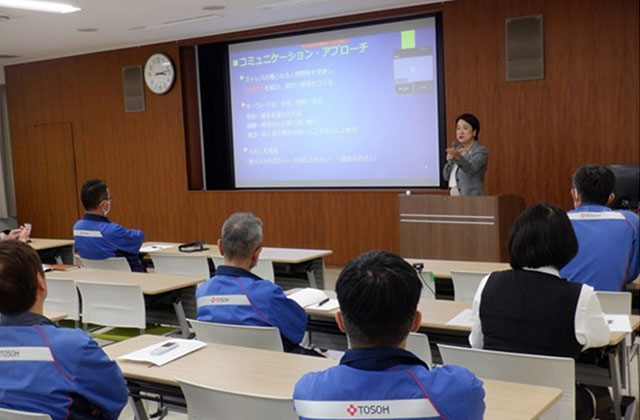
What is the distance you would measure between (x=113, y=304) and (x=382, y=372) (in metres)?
2.76

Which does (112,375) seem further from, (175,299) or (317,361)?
(175,299)

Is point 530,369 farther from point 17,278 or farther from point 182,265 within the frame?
point 182,265

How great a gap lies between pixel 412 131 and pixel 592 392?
514 centimetres

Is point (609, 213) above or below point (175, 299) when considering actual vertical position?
above

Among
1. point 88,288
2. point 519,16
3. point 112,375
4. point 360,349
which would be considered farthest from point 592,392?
point 519,16

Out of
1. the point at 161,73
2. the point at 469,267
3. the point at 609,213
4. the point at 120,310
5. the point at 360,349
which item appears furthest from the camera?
the point at 161,73

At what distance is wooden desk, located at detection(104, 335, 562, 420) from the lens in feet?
6.40

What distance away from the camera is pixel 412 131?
25.2 ft

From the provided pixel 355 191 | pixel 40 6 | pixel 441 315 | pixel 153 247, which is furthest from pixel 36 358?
pixel 355 191

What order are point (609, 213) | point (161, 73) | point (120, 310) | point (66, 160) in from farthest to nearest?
point (66, 160), point (161, 73), point (120, 310), point (609, 213)

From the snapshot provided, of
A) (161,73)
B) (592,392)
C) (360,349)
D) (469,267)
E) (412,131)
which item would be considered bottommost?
(592,392)

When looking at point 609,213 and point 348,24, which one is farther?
point 348,24

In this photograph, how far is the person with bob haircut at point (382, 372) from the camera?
145 centimetres

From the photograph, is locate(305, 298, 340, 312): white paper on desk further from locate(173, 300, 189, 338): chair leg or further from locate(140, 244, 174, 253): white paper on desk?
locate(140, 244, 174, 253): white paper on desk
